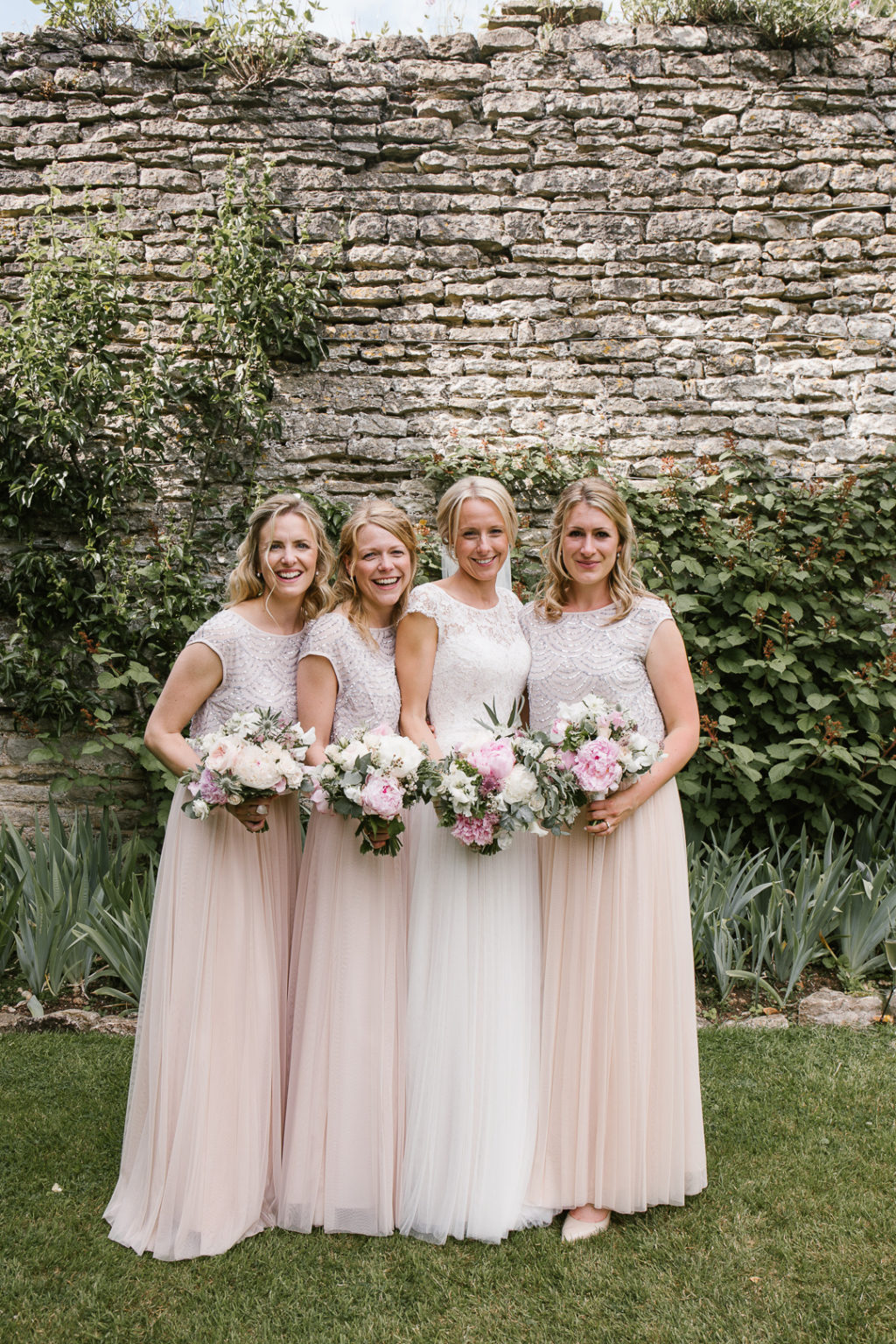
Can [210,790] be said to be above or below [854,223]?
below

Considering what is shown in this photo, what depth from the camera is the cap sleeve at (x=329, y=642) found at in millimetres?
2881

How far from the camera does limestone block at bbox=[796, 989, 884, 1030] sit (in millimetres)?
4242

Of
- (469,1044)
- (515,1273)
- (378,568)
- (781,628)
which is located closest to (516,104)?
(781,628)

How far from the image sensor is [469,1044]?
8.96 ft

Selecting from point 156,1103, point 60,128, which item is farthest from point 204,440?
point 156,1103

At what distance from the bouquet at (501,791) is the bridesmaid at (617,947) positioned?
0.20 meters

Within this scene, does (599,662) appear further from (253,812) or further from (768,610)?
(768,610)

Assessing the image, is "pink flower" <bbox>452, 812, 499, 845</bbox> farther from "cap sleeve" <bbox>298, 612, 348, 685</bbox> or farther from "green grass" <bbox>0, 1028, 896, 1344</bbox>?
"green grass" <bbox>0, 1028, 896, 1344</bbox>

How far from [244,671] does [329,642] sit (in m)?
0.29

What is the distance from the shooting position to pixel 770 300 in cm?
596

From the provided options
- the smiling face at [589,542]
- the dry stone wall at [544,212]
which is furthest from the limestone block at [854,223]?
the smiling face at [589,542]

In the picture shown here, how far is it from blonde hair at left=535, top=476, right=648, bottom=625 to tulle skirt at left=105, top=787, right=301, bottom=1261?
128 centimetres

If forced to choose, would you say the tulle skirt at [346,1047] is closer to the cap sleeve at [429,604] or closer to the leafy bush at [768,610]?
the cap sleeve at [429,604]

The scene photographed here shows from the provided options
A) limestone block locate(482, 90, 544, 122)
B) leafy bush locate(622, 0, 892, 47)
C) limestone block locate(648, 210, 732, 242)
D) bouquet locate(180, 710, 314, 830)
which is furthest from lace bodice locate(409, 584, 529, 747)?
leafy bush locate(622, 0, 892, 47)
